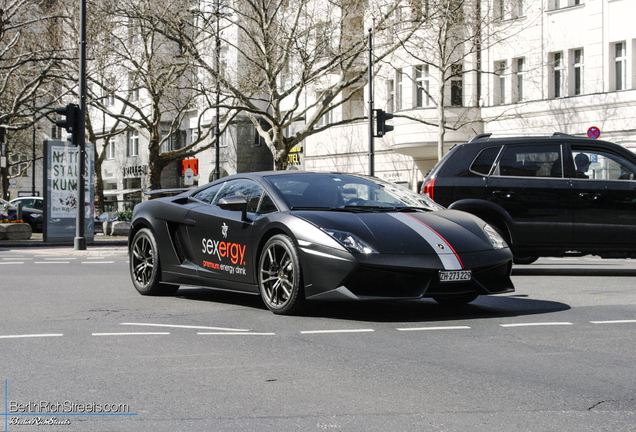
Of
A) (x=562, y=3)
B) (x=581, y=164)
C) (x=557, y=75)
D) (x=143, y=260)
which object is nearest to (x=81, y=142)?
(x=143, y=260)

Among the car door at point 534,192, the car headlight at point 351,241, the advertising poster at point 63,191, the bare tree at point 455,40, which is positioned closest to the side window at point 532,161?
the car door at point 534,192

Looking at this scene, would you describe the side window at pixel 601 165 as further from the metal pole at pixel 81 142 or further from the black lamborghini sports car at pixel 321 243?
the metal pole at pixel 81 142

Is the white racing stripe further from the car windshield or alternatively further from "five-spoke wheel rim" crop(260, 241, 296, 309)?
"five-spoke wheel rim" crop(260, 241, 296, 309)

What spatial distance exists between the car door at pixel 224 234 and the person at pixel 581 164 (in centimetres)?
524

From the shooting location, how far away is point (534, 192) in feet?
37.7

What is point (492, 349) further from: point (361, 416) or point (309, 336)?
point (361, 416)

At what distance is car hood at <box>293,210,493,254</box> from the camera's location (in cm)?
702

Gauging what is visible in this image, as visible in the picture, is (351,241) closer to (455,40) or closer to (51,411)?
(51,411)

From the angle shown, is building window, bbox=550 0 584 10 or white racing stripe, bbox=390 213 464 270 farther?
building window, bbox=550 0 584 10

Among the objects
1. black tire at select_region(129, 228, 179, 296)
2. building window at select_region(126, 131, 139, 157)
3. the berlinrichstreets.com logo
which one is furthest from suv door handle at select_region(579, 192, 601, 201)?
building window at select_region(126, 131, 139, 157)

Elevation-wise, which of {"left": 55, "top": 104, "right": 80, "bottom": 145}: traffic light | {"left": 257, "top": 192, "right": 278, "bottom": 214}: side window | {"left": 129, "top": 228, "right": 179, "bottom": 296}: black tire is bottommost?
{"left": 129, "top": 228, "right": 179, "bottom": 296}: black tire

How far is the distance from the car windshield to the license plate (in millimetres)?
1078

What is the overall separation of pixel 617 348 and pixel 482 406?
2038mm

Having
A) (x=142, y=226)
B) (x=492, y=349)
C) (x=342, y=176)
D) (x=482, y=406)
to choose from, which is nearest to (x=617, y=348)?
(x=492, y=349)
